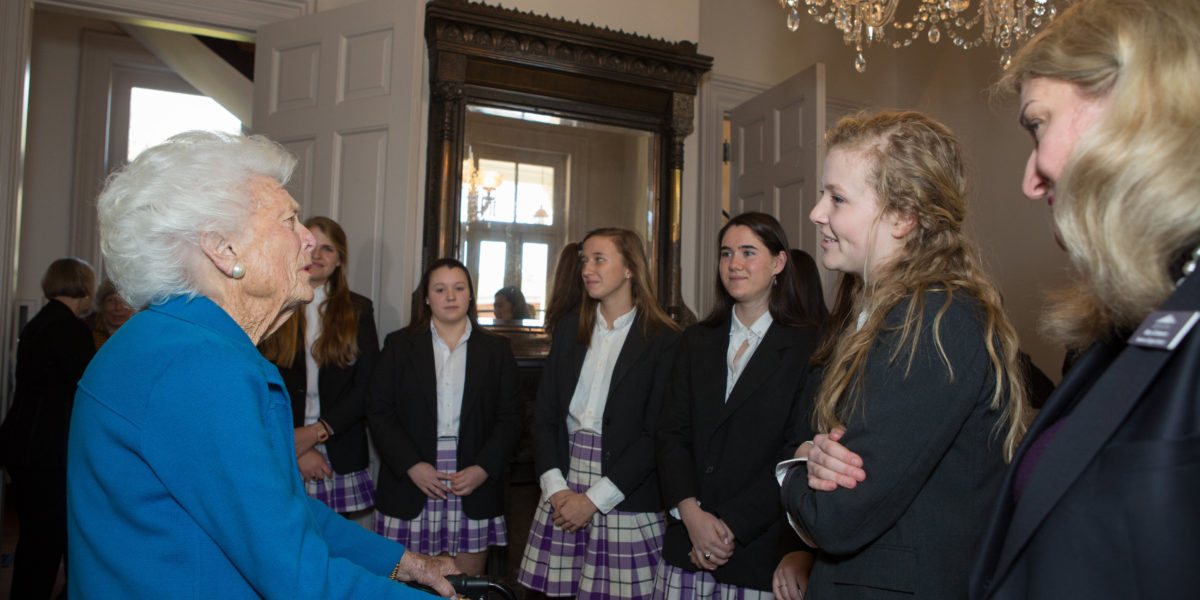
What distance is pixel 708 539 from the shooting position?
2.01 meters

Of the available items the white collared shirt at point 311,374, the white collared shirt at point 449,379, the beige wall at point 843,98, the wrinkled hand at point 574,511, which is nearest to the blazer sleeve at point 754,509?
the wrinkled hand at point 574,511

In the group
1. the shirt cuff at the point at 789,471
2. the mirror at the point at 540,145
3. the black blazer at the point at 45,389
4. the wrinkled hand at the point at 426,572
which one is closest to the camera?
the shirt cuff at the point at 789,471

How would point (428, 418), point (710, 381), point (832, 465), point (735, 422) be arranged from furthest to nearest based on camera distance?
point (428, 418) → point (710, 381) → point (735, 422) → point (832, 465)

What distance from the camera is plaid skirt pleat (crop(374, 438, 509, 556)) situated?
9.15 feet

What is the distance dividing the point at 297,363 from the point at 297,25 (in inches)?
81.8

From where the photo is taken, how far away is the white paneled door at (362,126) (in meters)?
3.73

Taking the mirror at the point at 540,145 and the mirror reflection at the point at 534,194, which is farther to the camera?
the mirror reflection at the point at 534,194

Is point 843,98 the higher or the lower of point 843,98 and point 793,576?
the higher

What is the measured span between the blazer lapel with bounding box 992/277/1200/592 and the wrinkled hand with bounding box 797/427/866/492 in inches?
15.4

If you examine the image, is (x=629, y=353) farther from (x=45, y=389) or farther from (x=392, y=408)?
(x=45, y=389)

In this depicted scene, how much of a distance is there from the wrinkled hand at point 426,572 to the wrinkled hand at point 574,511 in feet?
3.21

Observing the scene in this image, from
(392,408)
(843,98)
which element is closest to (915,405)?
(392,408)

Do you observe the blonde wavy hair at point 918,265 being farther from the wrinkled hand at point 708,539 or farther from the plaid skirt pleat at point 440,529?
the plaid skirt pleat at point 440,529

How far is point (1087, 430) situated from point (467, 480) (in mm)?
2390
